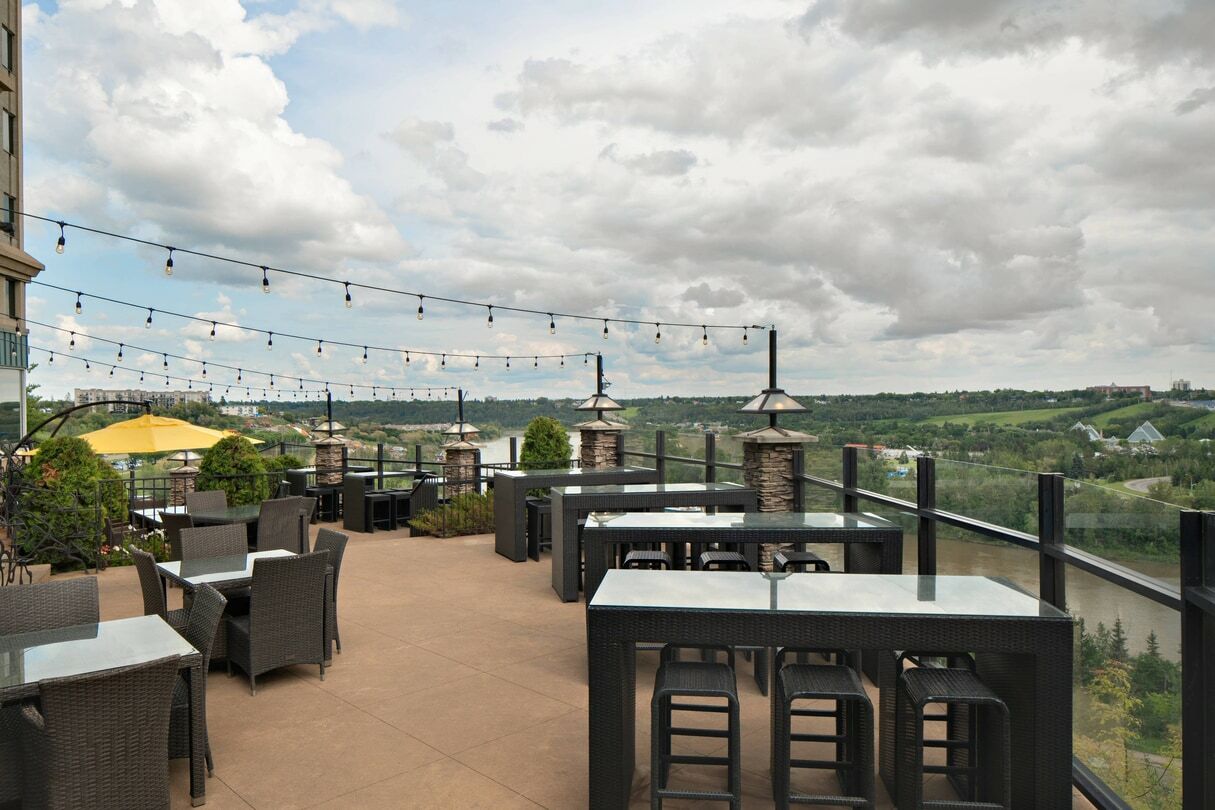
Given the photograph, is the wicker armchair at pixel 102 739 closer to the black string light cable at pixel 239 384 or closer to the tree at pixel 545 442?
the tree at pixel 545 442

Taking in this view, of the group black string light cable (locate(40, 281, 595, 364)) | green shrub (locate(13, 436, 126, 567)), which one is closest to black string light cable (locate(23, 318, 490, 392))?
black string light cable (locate(40, 281, 595, 364))

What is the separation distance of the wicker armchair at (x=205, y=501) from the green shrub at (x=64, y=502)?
3.18 ft

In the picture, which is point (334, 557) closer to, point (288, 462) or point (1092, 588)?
point (1092, 588)

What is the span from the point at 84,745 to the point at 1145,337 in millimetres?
10977

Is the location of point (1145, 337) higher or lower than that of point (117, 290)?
lower

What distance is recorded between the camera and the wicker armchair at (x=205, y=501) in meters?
8.74

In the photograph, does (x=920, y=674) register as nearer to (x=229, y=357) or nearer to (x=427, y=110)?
(x=427, y=110)

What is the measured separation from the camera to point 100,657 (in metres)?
3.16

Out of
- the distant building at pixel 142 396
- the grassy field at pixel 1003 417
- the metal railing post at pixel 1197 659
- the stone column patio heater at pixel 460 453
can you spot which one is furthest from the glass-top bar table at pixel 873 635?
the distant building at pixel 142 396

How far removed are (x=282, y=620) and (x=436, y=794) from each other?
76.4 inches

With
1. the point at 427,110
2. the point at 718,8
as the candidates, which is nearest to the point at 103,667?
the point at 718,8

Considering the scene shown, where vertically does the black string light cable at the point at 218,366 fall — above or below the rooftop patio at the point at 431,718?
above

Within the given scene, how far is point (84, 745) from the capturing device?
272cm

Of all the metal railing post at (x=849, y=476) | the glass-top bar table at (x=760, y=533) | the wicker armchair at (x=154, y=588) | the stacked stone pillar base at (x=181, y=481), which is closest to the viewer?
the wicker armchair at (x=154, y=588)
